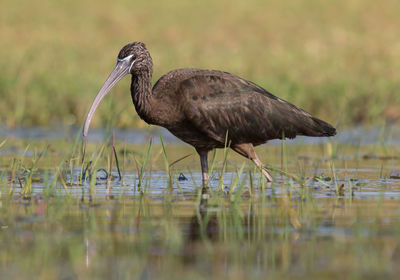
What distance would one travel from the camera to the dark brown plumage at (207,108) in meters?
9.05

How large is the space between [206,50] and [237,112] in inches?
498

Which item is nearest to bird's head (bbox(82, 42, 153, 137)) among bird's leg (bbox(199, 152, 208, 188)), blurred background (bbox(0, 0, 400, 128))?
blurred background (bbox(0, 0, 400, 128))

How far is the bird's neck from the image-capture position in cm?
909

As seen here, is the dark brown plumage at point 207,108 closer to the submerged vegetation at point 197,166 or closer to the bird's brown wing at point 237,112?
the bird's brown wing at point 237,112

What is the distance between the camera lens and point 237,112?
30.8ft

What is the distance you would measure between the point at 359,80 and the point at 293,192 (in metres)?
9.26

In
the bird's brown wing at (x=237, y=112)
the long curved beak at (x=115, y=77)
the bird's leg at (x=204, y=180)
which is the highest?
the long curved beak at (x=115, y=77)

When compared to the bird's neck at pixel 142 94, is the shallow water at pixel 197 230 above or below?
below

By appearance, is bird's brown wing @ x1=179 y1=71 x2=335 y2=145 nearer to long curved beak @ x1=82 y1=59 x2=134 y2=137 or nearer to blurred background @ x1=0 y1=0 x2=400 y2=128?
long curved beak @ x1=82 y1=59 x2=134 y2=137

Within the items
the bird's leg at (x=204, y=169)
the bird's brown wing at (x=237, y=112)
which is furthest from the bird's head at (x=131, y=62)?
the bird's leg at (x=204, y=169)

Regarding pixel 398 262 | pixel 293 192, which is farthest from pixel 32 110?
pixel 398 262

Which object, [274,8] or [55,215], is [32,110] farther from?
[274,8]

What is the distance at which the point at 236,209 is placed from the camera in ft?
23.3

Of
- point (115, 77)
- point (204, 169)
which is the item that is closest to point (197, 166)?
point (204, 169)
